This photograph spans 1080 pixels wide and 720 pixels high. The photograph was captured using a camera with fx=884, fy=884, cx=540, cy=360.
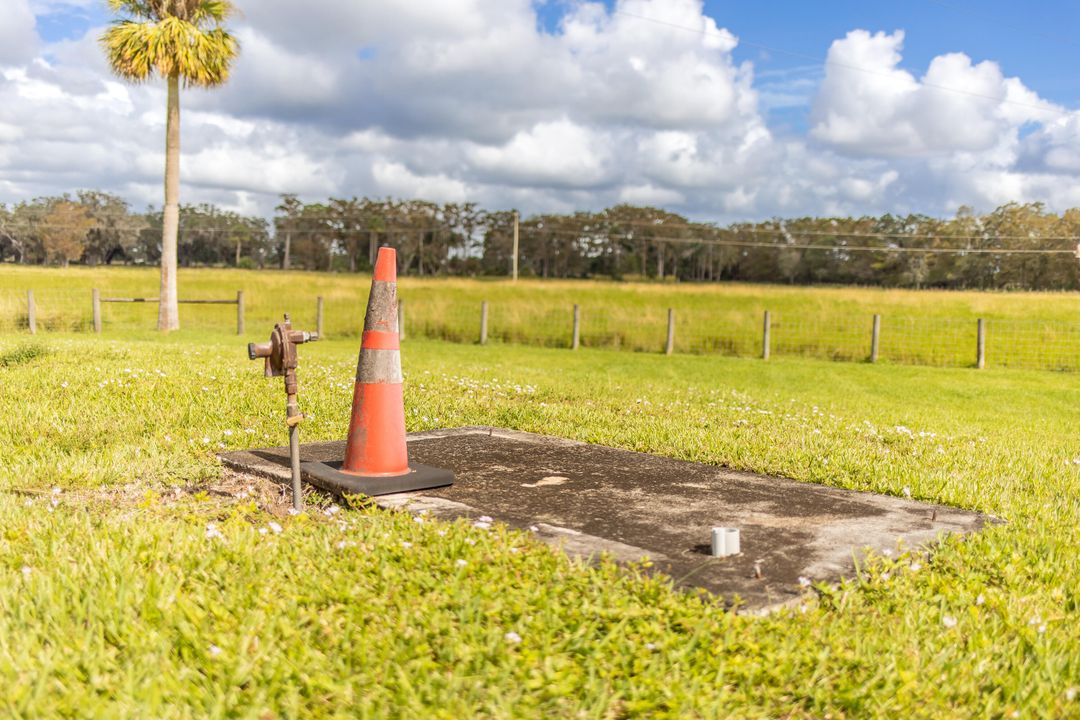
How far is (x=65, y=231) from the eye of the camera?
71062mm

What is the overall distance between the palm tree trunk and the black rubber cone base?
65.9 ft

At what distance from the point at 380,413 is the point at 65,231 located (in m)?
76.5

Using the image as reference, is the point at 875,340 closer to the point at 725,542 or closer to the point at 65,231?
the point at 725,542

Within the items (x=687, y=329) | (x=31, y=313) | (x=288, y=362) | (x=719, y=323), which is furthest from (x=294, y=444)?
(x=31, y=313)

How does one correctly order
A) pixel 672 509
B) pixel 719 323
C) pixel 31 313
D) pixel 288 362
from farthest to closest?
pixel 719 323, pixel 31 313, pixel 672 509, pixel 288 362

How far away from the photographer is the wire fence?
20281mm

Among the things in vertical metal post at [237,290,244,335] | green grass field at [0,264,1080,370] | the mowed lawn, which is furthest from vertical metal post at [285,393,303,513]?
vertical metal post at [237,290,244,335]

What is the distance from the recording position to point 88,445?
665cm

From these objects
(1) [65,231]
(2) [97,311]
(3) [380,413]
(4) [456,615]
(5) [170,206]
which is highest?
(1) [65,231]

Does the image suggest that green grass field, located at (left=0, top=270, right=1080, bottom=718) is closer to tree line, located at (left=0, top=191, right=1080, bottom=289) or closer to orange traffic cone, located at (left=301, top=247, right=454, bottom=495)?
orange traffic cone, located at (left=301, top=247, right=454, bottom=495)

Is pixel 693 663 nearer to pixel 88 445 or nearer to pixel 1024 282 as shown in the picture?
pixel 88 445

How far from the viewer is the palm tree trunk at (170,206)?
23375 mm

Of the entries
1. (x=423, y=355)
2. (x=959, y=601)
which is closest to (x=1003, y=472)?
(x=959, y=601)

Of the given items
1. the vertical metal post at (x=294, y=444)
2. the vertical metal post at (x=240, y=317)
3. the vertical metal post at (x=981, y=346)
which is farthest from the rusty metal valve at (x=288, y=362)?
the vertical metal post at (x=240, y=317)
